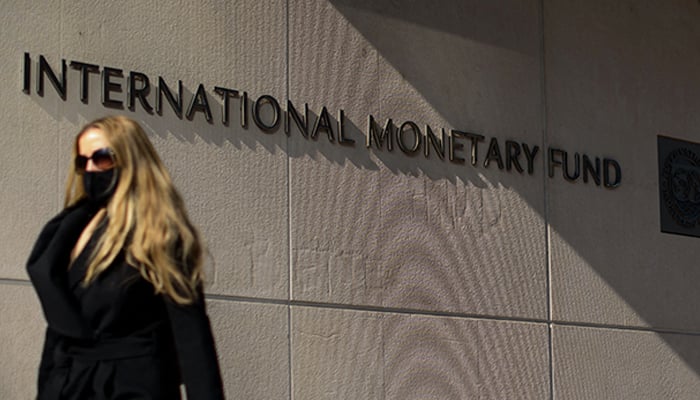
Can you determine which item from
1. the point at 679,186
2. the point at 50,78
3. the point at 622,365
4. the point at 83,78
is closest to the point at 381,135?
the point at 83,78

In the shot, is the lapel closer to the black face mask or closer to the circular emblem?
the black face mask

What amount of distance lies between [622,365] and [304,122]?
9.56 feet

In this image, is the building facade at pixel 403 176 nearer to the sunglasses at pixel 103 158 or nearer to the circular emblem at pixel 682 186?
the circular emblem at pixel 682 186

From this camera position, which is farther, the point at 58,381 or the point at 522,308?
the point at 522,308

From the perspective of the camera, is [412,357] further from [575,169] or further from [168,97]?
[168,97]

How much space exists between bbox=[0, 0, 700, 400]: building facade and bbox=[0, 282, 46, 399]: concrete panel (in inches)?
0.4

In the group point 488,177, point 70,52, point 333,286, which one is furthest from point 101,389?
point 488,177

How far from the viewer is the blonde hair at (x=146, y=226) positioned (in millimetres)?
4188

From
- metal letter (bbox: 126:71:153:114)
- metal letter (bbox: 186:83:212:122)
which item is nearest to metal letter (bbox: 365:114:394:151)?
metal letter (bbox: 186:83:212:122)

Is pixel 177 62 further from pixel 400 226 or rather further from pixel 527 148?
pixel 527 148

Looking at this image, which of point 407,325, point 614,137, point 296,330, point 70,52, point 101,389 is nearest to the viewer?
point 101,389

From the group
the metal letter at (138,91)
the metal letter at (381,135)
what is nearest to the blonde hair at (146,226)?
the metal letter at (138,91)

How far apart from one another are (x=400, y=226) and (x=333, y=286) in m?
0.63

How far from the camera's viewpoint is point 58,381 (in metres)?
4.23
